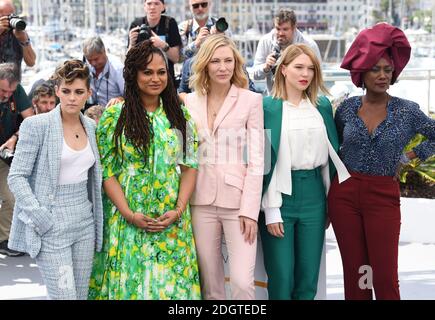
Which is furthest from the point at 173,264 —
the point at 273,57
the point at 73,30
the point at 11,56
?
the point at 73,30

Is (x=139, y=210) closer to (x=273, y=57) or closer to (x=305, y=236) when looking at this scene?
(x=305, y=236)

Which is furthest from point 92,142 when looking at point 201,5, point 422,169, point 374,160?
point 422,169

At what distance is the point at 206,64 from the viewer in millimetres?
3648

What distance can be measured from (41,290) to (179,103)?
2081 mm

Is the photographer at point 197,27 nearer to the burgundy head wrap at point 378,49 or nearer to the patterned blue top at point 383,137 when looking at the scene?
the burgundy head wrap at point 378,49

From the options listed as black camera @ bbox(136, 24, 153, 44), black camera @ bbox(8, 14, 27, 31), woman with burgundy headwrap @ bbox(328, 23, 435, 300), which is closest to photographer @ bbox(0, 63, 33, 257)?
black camera @ bbox(8, 14, 27, 31)

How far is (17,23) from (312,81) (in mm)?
2967

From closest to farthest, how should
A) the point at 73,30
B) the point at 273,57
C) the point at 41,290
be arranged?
1. the point at 41,290
2. the point at 273,57
3. the point at 73,30

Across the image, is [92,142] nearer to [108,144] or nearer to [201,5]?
[108,144]

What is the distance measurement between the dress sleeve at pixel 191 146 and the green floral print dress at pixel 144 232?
11 mm

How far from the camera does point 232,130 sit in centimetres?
361

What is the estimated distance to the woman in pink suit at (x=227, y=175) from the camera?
358cm

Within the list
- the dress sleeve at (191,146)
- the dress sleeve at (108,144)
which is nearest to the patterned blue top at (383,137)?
the dress sleeve at (191,146)

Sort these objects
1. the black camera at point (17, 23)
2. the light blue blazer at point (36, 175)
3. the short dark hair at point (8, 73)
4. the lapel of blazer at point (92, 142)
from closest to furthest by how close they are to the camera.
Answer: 1. the light blue blazer at point (36, 175)
2. the lapel of blazer at point (92, 142)
3. the short dark hair at point (8, 73)
4. the black camera at point (17, 23)
